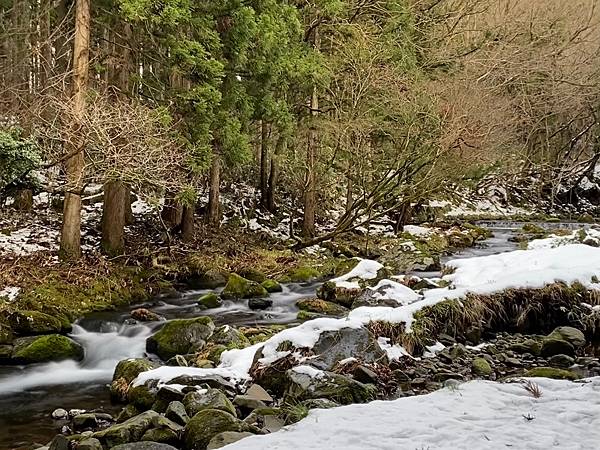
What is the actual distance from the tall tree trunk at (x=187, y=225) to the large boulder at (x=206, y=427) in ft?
34.7

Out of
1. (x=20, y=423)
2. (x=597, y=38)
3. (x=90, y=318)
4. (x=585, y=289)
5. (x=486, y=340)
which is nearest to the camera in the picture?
(x=20, y=423)

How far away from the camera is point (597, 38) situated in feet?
78.5

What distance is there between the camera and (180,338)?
881 centimetres

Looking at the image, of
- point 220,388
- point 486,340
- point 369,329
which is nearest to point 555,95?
point 486,340

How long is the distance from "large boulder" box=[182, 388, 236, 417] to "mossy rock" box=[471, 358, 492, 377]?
10.1ft

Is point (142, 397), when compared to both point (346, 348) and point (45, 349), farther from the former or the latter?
point (45, 349)

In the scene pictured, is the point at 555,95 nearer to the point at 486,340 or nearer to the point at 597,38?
the point at 597,38

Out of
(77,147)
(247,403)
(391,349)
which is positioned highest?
(77,147)

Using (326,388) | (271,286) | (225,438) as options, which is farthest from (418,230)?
(225,438)

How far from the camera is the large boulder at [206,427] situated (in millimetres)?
5230

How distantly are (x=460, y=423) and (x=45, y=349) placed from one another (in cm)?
623

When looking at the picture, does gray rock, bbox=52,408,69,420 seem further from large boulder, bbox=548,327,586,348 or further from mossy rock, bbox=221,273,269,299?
large boulder, bbox=548,327,586,348

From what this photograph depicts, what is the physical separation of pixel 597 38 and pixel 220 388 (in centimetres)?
2323

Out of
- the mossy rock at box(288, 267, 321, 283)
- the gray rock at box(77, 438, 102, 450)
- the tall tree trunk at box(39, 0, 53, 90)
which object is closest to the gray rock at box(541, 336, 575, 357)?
the gray rock at box(77, 438, 102, 450)
